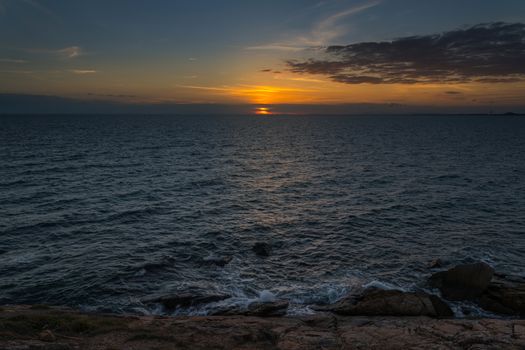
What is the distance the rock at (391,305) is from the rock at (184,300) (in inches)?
290

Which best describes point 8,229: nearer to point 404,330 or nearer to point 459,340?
point 404,330

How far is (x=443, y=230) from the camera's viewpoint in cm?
4047

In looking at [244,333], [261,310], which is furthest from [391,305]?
[244,333]

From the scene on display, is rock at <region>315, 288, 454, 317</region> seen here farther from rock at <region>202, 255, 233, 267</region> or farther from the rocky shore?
rock at <region>202, 255, 233, 267</region>

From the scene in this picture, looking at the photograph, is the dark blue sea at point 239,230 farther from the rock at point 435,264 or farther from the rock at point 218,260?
the rock at point 435,264

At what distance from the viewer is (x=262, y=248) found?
116 feet

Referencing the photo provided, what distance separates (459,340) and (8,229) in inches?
1587

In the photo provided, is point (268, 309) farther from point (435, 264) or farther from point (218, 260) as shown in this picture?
point (435, 264)

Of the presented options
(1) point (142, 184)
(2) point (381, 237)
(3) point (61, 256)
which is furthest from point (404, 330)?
(1) point (142, 184)

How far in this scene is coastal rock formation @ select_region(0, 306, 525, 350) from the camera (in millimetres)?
16734

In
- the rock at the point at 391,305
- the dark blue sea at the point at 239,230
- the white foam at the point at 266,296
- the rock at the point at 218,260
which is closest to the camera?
the rock at the point at 391,305

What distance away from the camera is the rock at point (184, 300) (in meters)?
25.4

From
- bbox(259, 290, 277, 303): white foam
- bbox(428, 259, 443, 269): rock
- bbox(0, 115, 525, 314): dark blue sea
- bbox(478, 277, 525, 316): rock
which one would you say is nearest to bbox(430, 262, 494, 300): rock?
bbox(478, 277, 525, 316): rock

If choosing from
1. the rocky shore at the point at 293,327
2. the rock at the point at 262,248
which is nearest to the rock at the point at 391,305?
the rocky shore at the point at 293,327
